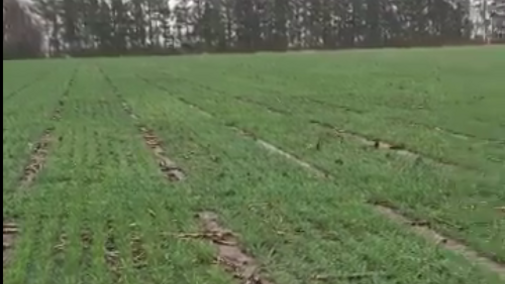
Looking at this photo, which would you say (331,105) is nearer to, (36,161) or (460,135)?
(460,135)

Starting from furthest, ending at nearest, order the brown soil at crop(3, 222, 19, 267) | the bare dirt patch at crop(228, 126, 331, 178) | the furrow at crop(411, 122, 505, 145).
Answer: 1. the furrow at crop(411, 122, 505, 145)
2. the bare dirt patch at crop(228, 126, 331, 178)
3. the brown soil at crop(3, 222, 19, 267)

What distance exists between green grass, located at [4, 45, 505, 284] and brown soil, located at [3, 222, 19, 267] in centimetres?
6

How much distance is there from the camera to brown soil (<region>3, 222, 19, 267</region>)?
4.88 metres

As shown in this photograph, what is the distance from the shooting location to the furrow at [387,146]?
7.79 metres

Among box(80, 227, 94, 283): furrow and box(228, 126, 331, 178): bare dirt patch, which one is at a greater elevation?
box(80, 227, 94, 283): furrow

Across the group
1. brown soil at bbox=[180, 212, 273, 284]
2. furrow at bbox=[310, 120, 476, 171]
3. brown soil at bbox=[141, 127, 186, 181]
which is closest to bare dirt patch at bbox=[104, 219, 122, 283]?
brown soil at bbox=[180, 212, 273, 284]

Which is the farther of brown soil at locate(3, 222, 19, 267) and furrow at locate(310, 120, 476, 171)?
furrow at locate(310, 120, 476, 171)

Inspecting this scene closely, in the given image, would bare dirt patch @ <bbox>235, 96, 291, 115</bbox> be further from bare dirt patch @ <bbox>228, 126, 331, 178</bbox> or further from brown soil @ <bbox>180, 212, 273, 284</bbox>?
brown soil @ <bbox>180, 212, 273, 284</bbox>

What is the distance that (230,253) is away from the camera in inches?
190

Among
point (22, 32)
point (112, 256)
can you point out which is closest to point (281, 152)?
point (112, 256)

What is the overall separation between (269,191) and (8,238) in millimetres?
2040

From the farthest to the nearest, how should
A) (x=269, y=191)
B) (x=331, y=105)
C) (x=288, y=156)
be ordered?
(x=331, y=105), (x=288, y=156), (x=269, y=191)

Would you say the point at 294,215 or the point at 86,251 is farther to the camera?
the point at 294,215

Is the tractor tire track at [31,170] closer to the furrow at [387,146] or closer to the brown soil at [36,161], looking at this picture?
the brown soil at [36,161]
